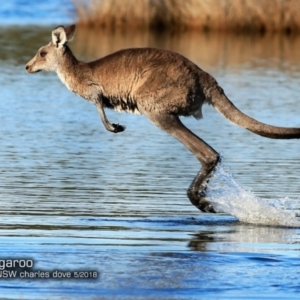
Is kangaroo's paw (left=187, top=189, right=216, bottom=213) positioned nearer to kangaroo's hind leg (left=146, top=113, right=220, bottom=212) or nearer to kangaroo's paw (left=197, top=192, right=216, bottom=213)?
kangaroo's paw (left=197, top=192, right=216, bottom=213)

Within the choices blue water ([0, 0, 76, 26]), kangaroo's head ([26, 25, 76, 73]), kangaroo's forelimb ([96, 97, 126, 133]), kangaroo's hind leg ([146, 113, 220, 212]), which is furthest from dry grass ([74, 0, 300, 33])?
kangaroo's hind leg ([146, 113, 220, 212])

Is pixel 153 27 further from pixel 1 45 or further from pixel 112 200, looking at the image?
pixel 112 200

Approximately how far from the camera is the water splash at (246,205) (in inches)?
336

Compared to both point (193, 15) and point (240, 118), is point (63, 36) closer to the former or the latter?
point (240, 118)

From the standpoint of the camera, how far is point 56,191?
9367 mm

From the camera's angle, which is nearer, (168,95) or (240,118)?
(168,95)

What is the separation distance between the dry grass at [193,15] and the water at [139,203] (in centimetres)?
777

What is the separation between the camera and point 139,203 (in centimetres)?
897

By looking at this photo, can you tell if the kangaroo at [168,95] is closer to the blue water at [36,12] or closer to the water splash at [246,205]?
the water splash at [246,205]

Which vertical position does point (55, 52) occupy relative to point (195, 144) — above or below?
above

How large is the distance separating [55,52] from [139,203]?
1.56 m

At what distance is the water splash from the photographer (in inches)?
336

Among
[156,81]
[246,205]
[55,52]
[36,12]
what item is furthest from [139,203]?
[36,12]

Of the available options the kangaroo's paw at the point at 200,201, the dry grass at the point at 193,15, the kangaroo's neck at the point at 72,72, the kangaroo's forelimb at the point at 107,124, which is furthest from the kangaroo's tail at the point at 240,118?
the dry grass at the point at 193,15
